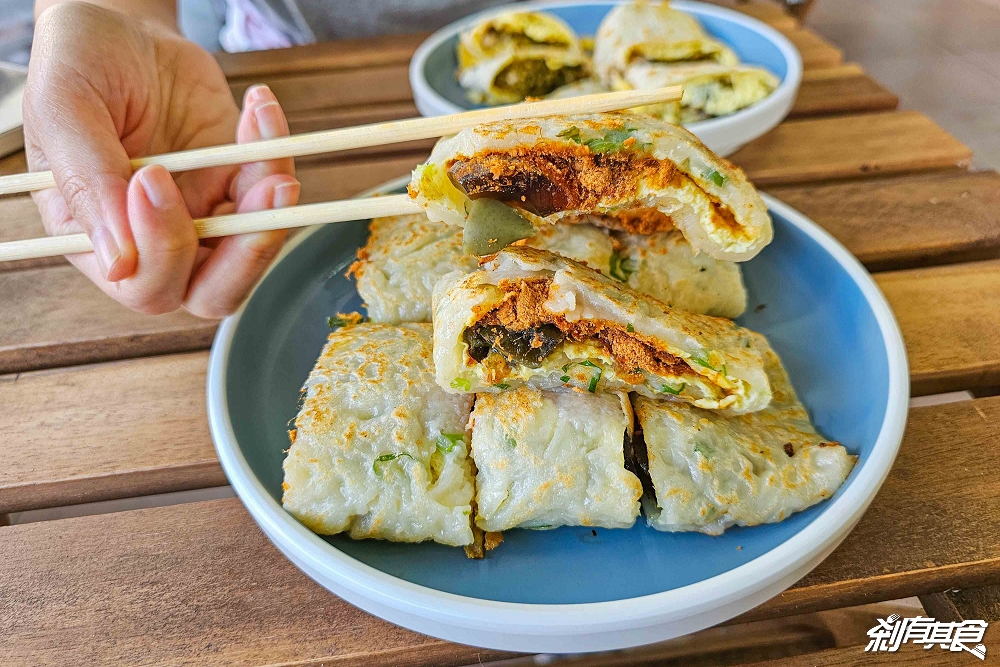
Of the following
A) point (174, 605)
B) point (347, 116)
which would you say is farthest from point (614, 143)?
point (347, 116)

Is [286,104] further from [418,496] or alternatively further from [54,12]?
[418,496]

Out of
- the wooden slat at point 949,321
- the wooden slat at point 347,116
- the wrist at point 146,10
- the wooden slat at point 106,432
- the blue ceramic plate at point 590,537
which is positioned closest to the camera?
the blue ceramic plate at point 590,537

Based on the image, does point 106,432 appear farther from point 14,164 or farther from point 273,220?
point 14,164

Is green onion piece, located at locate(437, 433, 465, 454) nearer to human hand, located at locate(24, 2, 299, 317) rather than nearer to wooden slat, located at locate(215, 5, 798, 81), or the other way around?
human hand, located at locate(24, 2, 299, 317)

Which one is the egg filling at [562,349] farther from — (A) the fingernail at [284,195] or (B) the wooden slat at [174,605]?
(A) the fingernail at [284,195]

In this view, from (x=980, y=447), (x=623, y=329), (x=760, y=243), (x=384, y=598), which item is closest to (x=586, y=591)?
(x=384, y=598)

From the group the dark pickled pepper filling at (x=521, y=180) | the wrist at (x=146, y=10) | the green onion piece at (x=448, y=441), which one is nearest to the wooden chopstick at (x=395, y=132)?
the dark pickled pepper filling at (x=521, y=180)

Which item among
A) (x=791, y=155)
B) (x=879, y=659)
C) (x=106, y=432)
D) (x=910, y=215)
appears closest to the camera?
(x=879, y=659)
